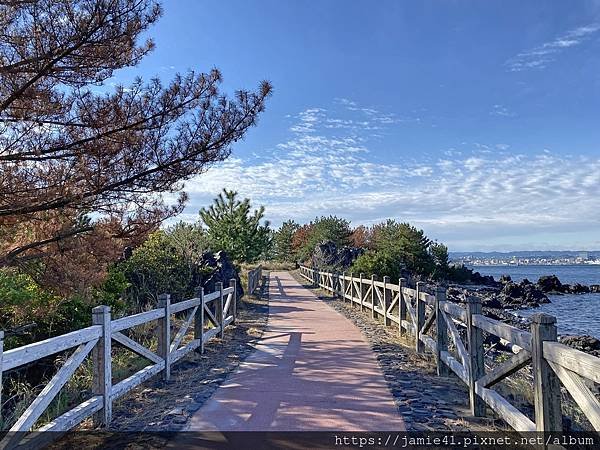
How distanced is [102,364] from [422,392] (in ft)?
12.8

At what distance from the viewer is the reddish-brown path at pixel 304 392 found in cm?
527

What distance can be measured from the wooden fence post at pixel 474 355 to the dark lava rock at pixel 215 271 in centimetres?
1087

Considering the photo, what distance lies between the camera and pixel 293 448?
456 cm

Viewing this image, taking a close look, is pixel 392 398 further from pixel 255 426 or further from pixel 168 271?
pixel 168 271

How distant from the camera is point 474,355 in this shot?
18.8ft

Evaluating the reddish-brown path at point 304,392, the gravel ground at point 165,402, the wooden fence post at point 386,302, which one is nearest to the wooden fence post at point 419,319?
the reddish-brown path at point 304,392

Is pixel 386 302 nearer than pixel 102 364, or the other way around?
pixel 102 364

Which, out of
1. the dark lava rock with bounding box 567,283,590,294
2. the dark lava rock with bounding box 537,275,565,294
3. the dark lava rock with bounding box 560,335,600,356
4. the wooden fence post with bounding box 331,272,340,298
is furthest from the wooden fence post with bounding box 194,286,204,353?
the dark lava rock with bounding box 567,283,590,294

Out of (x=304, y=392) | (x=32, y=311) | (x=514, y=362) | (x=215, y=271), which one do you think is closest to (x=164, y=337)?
(x=304, y=392)

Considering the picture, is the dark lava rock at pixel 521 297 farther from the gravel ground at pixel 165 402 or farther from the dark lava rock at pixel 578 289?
the gravel ground at pixel 165 402

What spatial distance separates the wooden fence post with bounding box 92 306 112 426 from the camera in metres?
5.30

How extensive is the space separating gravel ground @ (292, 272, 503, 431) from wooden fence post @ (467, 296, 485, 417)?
0.17m

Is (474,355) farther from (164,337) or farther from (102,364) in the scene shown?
(164,337)

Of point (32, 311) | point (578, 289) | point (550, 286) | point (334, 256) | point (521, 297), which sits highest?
point (334, 256)
